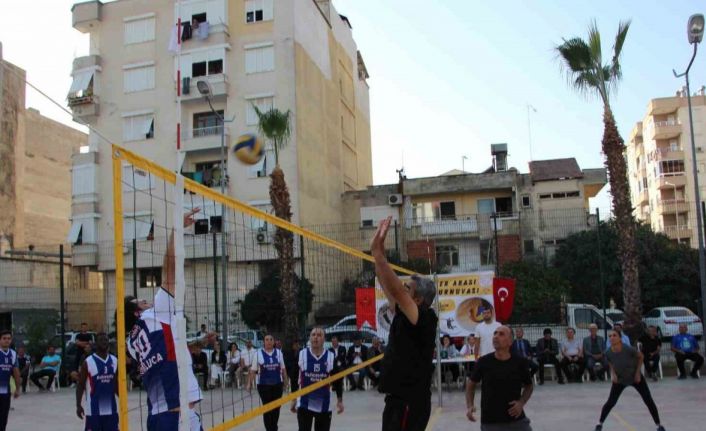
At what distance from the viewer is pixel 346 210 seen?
38.1 metres

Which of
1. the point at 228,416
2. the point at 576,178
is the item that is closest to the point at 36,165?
the point at 576,178

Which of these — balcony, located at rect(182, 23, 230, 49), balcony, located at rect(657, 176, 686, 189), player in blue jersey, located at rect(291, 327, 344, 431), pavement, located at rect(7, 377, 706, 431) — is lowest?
pavement, located at rect(7, 377, 706, 431)

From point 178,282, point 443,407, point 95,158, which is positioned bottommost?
point 443,407

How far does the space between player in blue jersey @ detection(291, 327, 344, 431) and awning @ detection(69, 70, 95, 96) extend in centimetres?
3085

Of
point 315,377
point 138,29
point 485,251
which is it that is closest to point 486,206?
point 485,251

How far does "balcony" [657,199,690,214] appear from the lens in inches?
2188

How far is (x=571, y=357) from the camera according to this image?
651 inches

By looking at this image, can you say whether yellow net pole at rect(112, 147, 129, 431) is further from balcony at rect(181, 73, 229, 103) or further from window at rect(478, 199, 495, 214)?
window at rect(478, 199, 495, 214)

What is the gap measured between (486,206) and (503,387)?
29.6 meters

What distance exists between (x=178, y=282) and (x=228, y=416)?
7382mm

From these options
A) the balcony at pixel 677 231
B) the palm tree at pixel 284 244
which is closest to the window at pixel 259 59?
the palm tree at pixel 284 244

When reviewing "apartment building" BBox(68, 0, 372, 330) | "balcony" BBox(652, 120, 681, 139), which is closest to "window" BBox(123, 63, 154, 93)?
"apartment building" BBox(68, 0, 372, 330)

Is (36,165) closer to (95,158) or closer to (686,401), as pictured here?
(95,158)

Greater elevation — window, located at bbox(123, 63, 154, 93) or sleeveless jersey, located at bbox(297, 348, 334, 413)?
window, located at bbox(123, 63, 154, 93)
